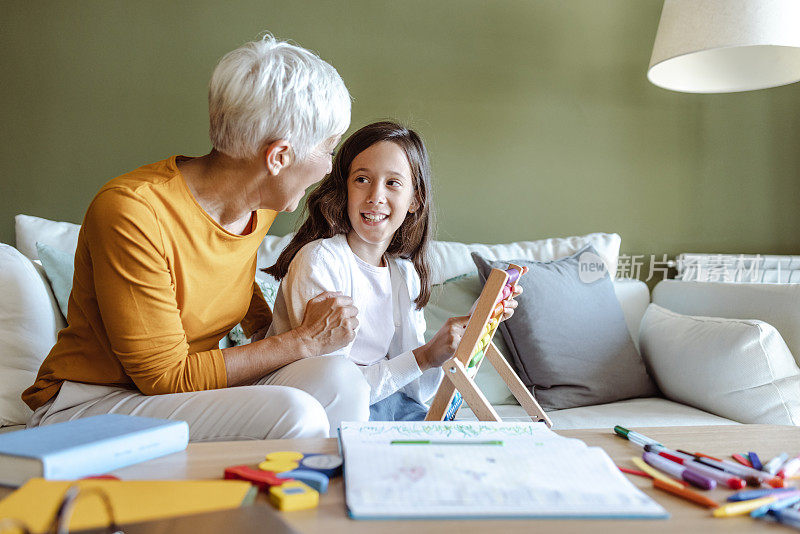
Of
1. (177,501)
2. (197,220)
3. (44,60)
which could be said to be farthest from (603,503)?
(44,60)

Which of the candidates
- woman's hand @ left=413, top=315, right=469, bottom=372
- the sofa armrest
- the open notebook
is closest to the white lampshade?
the sofa armrest

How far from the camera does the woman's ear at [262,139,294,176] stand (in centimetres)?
131

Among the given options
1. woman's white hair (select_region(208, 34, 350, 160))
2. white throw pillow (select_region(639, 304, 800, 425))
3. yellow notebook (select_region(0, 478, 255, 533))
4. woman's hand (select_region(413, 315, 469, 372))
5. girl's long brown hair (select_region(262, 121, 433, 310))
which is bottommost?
white throw pillow (select_region(639, 304, 800, 425))

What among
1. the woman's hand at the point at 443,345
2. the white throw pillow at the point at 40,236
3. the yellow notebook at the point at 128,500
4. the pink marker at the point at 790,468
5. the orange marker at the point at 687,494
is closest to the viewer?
the yellow notebook at the point at 128,500

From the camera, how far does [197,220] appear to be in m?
1.29

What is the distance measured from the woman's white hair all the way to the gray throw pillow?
33.8 inches

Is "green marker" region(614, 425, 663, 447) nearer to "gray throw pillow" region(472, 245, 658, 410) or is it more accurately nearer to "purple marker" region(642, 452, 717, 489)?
"purple marker" region(642, 452, 717, 489)

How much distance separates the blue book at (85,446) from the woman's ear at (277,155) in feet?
1.97

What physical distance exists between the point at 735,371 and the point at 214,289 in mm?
1361

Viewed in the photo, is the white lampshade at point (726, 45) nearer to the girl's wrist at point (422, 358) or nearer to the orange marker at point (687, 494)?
the girl's wrist at point (422, 358)

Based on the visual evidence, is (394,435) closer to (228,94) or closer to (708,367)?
(228,94)

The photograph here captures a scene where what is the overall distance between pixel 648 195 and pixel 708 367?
3.78 ft

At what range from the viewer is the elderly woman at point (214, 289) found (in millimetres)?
1164

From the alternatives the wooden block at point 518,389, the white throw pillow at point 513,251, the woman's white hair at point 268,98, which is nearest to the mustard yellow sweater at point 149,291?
the woman's white hair at point 268,98
